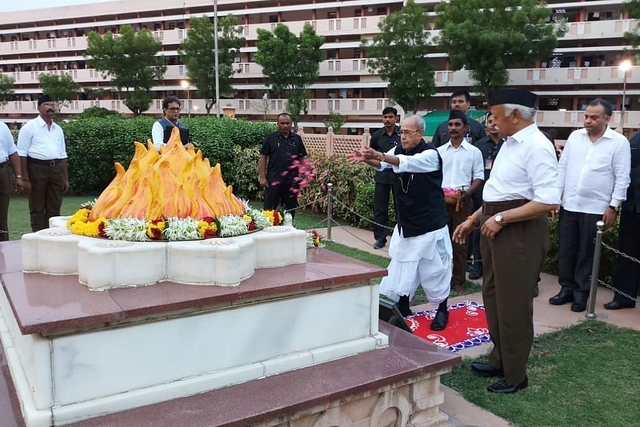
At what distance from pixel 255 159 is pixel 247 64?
106ft

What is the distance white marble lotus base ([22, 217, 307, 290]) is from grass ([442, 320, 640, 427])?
1.85m

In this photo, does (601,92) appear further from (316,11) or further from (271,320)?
(271,320)

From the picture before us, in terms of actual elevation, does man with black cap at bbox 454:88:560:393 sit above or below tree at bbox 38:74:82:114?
below

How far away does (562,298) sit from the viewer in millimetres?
5797

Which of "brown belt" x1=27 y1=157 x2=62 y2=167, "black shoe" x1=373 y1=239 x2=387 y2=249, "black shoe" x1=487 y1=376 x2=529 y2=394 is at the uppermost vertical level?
"brown belt" x1=27 y1=157 x2=62 y2=167

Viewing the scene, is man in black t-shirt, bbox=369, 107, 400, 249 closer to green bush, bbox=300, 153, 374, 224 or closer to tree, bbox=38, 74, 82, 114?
green bush, bbox=300, 153, 374, 224

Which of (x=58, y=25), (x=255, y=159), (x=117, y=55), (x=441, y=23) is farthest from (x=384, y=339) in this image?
(x=58, y=25)

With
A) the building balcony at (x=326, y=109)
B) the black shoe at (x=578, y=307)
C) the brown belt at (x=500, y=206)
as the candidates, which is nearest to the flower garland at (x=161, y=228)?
the brown belt at (x=500, y=206)

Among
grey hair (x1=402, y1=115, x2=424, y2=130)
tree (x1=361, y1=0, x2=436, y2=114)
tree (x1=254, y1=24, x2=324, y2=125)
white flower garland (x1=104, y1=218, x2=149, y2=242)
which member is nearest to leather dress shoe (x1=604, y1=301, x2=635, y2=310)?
grey hair (x1=402, y1=115, x2=424, y2=130)

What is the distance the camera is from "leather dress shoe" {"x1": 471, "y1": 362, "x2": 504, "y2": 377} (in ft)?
13.4

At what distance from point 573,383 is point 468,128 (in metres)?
3.83

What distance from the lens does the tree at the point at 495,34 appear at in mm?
27109

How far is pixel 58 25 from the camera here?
178 feet

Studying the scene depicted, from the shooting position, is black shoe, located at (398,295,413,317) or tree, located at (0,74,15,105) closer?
black shoe, located at (398,295,413,317)
